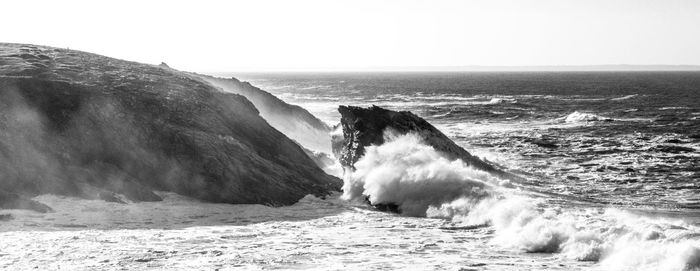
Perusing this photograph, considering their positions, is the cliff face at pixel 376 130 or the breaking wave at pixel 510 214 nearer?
the breaking wave at pixel 510 214

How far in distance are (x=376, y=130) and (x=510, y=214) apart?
26.5 feet

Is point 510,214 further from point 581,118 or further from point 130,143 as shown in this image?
point 581,118

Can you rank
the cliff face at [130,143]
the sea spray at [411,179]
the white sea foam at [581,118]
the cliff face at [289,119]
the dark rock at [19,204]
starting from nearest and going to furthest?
the dark rock at [19,204]
the sea spray at [411,179]
the cliff face at [130,143]
the cliff face at [289,119]
the white sea foam at [581,118]

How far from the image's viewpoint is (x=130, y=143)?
21250 mm

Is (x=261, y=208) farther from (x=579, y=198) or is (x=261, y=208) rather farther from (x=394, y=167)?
(x=579, y=198)

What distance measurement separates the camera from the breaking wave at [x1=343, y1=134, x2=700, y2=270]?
1395cm

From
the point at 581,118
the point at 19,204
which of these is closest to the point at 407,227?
the point at 19,204

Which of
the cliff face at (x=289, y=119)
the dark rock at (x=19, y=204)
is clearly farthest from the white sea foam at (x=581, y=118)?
the dark rock at (x=19, y=204)

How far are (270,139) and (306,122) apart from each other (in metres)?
12.0

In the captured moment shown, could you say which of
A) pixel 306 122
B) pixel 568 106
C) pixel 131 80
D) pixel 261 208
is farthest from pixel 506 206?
pixel 568 106

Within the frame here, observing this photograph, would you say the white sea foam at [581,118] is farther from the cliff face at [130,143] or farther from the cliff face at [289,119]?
the cliff face at [130,143]

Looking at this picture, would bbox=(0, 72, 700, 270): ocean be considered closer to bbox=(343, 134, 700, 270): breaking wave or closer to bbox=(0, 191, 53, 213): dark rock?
bbox=(343, 134, 700, 270): breaking wave

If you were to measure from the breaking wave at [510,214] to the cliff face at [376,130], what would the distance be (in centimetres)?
47

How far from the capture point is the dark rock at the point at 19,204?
1816 cm
